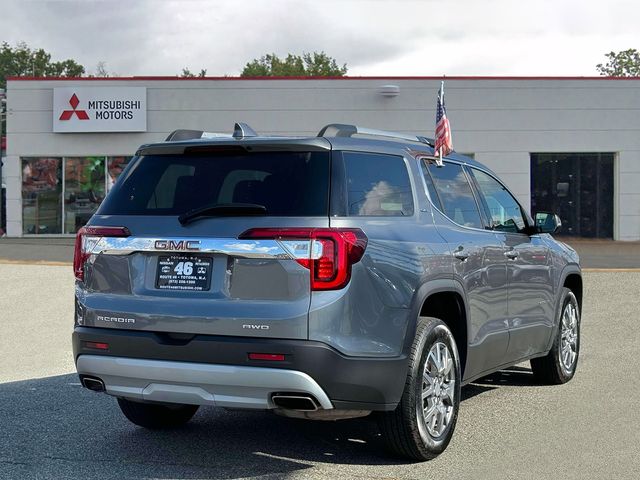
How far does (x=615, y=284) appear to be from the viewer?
1562 cm

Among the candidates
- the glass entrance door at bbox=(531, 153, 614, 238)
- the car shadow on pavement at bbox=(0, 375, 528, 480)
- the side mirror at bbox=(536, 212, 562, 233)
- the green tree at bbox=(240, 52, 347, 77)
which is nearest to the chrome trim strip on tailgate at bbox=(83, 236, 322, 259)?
the car shadow on pavement at bbox=(0, 375, 528, 480)

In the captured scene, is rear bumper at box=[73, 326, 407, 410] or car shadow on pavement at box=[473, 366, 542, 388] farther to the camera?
car shadow on pavement at box=[473, 366, 542, 388]

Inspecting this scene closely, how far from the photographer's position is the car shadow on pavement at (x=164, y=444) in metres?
5.20

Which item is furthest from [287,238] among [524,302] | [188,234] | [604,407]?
[604,407]

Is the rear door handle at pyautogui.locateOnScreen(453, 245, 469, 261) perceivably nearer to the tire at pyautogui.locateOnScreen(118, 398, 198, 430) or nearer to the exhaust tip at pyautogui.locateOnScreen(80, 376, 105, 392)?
the tire at pyautogui.locateOnScreen(118, 398, 198, 430)

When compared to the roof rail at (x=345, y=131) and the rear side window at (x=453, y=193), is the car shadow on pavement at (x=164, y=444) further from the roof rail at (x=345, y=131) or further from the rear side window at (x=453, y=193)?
the roof rail at (x=345, y=131)

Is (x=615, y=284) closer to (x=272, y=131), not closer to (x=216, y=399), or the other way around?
(x=216, y=399)

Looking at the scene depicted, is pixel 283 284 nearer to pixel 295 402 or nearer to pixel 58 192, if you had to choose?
pixel 295 402

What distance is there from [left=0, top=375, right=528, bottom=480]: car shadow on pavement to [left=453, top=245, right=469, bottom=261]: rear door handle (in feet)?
3.94

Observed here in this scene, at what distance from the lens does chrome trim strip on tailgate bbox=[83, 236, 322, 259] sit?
469cm

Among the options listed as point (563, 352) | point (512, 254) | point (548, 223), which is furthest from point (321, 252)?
point (563, 352)

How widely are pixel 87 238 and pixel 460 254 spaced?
231cm

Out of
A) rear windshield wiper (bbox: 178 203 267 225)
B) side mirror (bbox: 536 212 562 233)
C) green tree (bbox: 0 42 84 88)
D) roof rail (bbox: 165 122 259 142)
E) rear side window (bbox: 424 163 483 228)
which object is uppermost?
green tree (bbox: 0 42 84 88)

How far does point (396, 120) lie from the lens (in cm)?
2758
